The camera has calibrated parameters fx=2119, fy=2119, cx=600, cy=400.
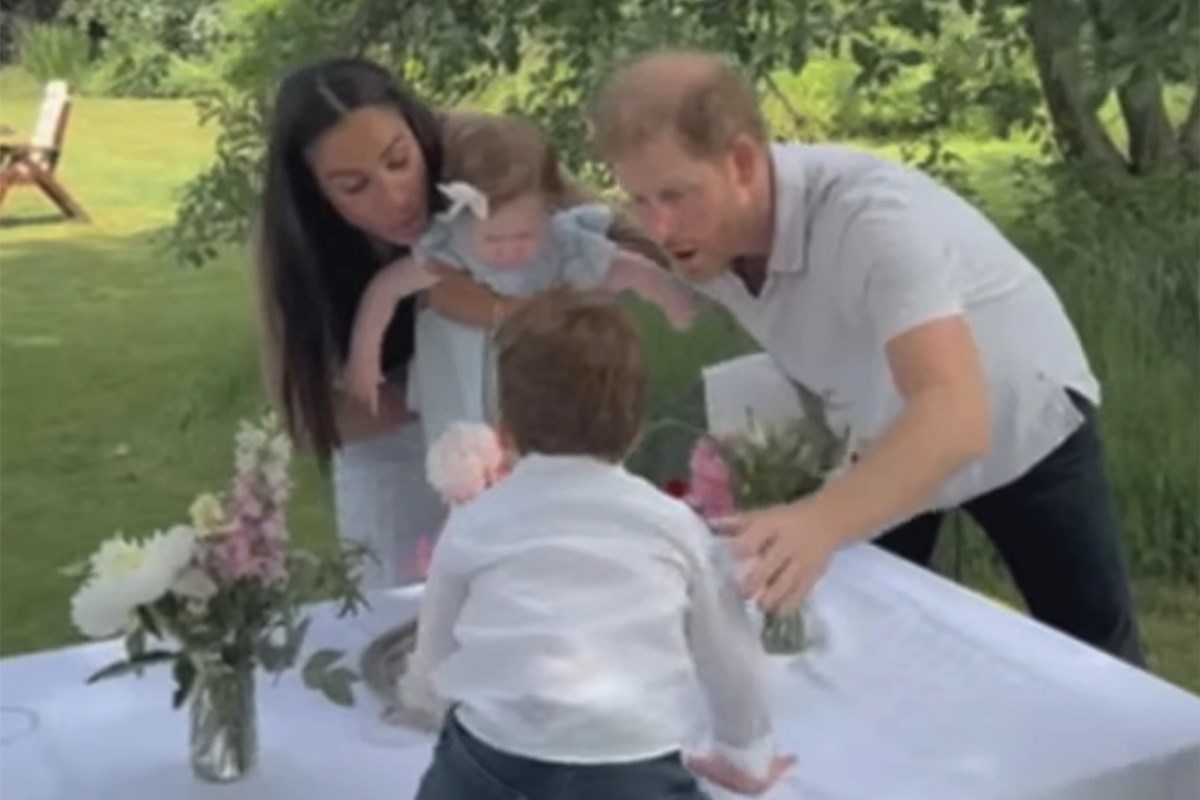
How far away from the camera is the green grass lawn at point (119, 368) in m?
3.87

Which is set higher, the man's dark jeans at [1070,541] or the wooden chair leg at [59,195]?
the man's dark jeans at [1070,541]

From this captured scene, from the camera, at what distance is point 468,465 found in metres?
1.67

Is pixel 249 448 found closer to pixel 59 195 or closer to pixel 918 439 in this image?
pixel 918 439

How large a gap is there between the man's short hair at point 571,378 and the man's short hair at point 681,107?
30cm

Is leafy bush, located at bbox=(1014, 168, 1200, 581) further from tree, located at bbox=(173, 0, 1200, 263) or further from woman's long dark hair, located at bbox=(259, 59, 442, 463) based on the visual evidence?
woman's long dark hair, located at bbox=(259, 59, 442, 463)

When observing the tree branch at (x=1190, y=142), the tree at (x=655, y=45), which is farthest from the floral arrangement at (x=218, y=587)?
the tree branch at (x=1190, y=142)

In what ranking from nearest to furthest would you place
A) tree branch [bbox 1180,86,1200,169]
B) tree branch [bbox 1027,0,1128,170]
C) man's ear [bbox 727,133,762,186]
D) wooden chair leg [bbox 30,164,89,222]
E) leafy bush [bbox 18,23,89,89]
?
man's ear [bbox 727,133,762,186] < tree branch [bbox 1027,0,1128,170] < tree branch [bbox 1180,86,1200,169] < leafy bush [bbox 18,23,89,89] < wooden chair leg [bbox 30,164,89,222]

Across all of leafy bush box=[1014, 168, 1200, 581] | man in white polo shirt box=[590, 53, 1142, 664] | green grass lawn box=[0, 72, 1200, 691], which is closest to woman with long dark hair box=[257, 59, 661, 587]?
man in white polo shirt box=[590, 53, 1142, 664]

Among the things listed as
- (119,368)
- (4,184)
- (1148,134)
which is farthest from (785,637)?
(4,184)

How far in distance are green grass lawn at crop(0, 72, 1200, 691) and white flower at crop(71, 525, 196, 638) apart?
184 centimetres

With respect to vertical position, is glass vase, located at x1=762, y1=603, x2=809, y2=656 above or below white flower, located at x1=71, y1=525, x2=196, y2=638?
below

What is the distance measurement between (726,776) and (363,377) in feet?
2.61

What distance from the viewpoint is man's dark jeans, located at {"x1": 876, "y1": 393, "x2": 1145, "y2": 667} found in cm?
211

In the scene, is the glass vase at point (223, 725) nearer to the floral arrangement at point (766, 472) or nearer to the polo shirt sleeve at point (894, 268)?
the floral arrangement at point (766, 472)
